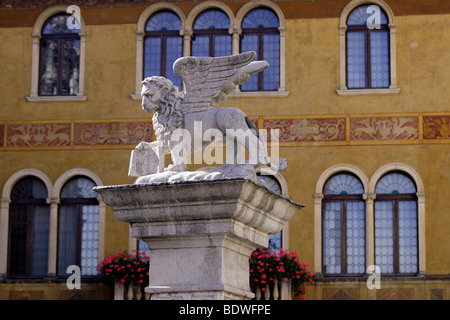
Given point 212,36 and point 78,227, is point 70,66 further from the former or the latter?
point 78,227

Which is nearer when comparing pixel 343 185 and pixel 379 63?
pixel 343 185

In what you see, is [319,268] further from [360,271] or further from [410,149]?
[410,149]

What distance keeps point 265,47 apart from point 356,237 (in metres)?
4.28

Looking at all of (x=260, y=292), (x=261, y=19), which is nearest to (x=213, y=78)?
(x=260, y=292)

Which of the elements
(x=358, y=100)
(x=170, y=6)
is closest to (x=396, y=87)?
(x=358, y=100)

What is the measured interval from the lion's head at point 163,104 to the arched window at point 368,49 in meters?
13.2

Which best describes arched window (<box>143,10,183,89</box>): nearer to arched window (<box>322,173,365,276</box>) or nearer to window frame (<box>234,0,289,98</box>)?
window frame (<box>234,0,289,98</box>)

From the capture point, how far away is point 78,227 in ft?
74.9

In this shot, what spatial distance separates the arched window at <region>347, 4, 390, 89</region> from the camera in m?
22.8

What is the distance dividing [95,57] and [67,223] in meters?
3.48

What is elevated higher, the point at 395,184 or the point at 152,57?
the point at 152,57

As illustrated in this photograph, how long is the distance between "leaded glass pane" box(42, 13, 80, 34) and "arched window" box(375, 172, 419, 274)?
7134 millimetres

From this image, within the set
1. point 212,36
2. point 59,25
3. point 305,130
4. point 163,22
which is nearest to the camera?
point 305,130

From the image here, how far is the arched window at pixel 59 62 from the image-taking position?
2353cm
